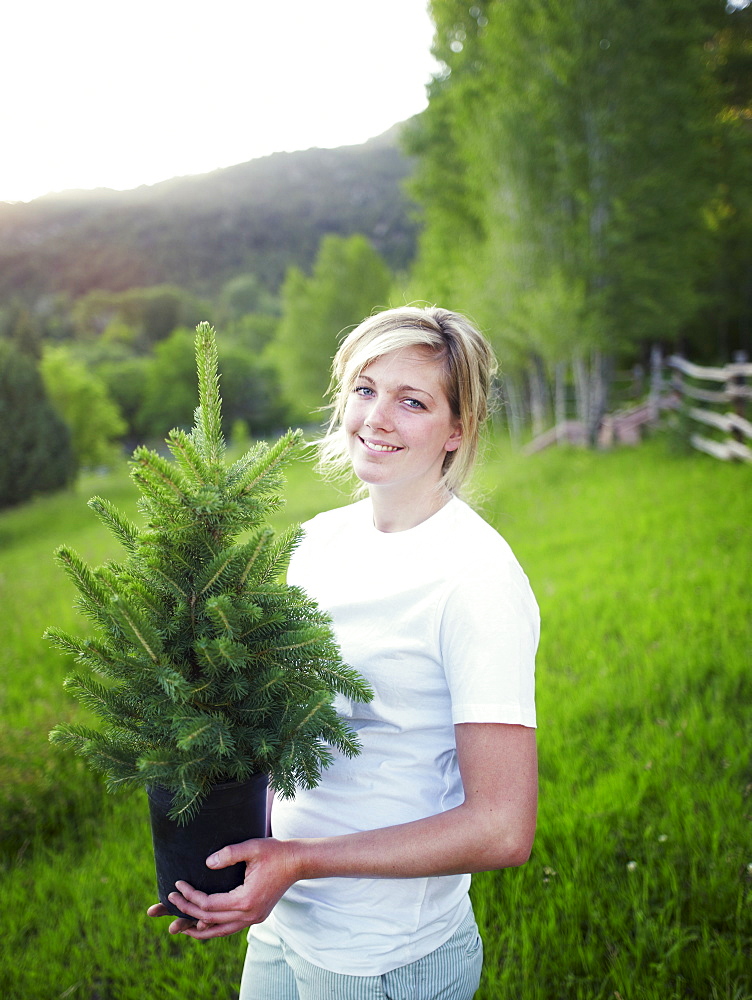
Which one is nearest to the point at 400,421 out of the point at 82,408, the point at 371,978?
the point at 371,978

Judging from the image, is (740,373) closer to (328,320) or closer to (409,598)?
(409,598)

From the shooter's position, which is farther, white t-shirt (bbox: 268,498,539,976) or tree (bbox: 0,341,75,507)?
tree (bbox: 0,341,75,507)

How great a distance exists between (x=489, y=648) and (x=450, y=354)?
0.80 m

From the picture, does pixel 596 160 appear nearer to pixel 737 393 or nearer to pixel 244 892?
pixel 737 393

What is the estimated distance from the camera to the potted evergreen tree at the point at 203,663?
1260mm

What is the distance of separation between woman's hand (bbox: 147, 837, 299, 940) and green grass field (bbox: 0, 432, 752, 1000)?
59.4 inches

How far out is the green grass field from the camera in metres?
2.38

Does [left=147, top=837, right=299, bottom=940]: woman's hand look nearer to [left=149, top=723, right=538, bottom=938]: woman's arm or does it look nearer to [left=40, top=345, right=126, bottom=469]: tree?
[left=149, top=723, right=538, bottom=938]: woman's arm

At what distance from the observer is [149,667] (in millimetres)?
1268

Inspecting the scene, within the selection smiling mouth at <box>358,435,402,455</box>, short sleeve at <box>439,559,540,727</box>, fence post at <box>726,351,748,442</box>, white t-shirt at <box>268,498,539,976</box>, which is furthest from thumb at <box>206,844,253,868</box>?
fence post at <box>726,351,748,442</box>

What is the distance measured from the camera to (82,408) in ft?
108

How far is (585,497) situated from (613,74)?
29.3 feet

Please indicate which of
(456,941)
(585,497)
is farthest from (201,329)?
(585,497)

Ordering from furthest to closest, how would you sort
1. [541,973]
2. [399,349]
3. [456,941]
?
1. [541,973]
2. [399,349]
3. [456,941]
